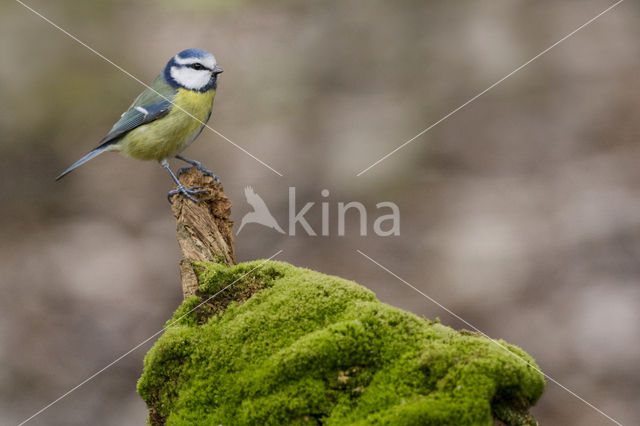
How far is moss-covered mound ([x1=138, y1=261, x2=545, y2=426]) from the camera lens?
1.75 m

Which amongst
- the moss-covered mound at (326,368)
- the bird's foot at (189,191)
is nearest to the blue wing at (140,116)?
the bird's foot at (189,191)

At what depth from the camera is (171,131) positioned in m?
3.08

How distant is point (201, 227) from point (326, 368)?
970mm

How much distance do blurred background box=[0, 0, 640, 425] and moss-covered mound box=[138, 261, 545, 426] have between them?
251 centimetres

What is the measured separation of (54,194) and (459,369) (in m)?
4.29

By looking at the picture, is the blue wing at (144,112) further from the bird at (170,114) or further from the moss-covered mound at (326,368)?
the moss-covered mound at (326,368)

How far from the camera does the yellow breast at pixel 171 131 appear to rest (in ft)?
10.1

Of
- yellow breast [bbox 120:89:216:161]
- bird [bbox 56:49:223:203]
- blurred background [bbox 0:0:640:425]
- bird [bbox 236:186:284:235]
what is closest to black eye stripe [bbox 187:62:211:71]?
bird [bbox 56:49:223:203]

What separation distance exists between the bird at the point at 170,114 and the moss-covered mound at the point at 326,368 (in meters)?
1.21

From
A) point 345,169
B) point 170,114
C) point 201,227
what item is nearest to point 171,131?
point 170,114

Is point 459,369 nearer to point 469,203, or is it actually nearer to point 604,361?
point 604,361

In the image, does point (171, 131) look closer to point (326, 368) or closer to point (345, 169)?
point (326, 368)

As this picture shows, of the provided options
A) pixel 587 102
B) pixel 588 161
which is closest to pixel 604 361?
pixel 588 161

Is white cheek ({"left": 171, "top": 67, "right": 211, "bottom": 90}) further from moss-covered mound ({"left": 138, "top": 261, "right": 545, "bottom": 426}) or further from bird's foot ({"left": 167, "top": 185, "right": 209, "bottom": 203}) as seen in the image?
moss-covered mound ({"left": 138, "top": 261, "right": 545, "bottom": 426})
